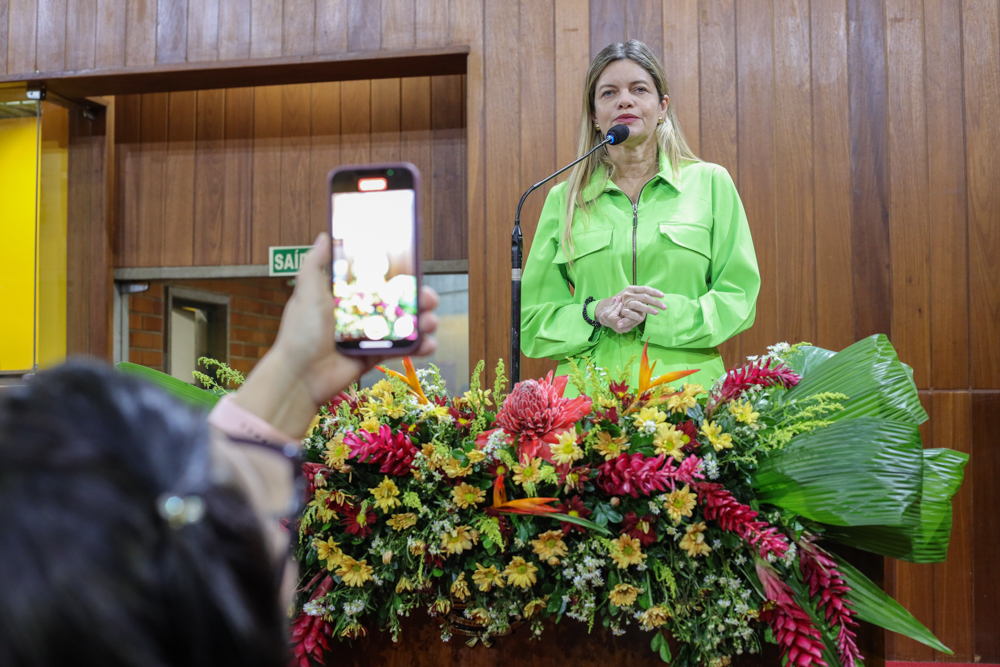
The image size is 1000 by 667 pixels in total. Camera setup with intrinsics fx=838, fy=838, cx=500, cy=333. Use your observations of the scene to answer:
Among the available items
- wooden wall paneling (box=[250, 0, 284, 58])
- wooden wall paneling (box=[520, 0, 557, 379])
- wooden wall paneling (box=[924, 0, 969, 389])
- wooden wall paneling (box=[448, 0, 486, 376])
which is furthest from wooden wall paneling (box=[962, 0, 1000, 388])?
wooden wall paneling (box=[250, 0, 284, 58])

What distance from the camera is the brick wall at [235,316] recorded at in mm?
3961

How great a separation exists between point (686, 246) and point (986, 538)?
6.09 ft

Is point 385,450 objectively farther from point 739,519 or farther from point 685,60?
point 685,60

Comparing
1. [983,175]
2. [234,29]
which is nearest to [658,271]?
[983,175]

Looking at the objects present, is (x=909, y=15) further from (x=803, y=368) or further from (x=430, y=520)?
(x=430, y=520)

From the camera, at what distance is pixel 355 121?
3.69 m

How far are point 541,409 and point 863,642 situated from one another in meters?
0.55

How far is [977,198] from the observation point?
9.72ft

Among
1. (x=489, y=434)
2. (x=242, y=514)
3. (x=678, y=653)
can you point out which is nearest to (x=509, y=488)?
(x=489, y=434)

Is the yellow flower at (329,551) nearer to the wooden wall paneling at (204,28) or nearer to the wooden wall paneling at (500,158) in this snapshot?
the wooden wall paneling at (500,158)

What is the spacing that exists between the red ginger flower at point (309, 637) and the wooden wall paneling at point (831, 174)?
91.7 inches

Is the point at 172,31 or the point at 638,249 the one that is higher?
the point at 172,31

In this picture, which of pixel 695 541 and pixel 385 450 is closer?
pixel 695 541

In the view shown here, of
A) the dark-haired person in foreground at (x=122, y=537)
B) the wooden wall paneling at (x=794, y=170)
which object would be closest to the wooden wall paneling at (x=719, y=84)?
the wooden wall paneling at (x=794, y=170)
